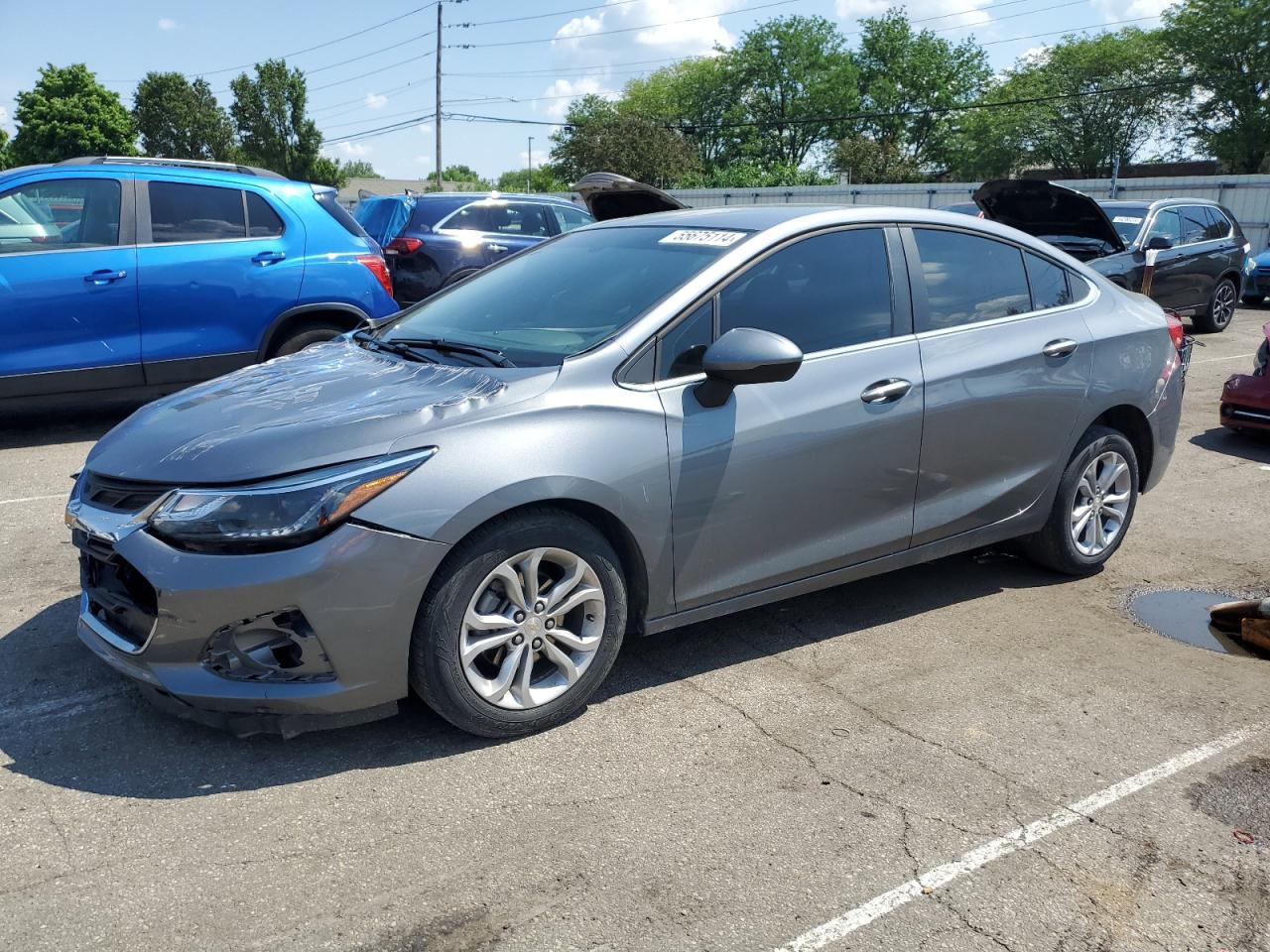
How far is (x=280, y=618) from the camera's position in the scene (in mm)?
3105

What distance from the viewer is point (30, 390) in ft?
24.0

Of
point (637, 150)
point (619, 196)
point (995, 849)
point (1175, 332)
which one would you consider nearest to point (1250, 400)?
point (1175, 332)

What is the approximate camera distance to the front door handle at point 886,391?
415cm

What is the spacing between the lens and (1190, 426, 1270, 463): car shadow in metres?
8.16

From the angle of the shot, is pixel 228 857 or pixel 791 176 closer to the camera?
pixel 228 857

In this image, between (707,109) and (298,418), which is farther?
(707,109)

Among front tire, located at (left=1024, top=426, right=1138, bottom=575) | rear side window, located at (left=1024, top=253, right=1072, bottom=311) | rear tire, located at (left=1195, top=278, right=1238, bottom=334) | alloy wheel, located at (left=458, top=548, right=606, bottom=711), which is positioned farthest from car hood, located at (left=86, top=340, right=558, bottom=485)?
rear tire, located at (left=1195, top=278, right=1238, bottom=334)

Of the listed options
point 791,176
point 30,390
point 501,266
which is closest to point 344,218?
point 30,390

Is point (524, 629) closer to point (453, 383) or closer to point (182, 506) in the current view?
point (453, 383)

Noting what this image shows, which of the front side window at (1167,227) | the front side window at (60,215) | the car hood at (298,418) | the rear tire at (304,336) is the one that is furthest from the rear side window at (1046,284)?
the front side window at (1167,227)

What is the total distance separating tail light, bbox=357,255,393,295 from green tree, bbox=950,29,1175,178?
67.4m

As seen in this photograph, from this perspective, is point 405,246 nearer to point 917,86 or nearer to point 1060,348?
point 1060,348

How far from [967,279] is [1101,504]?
1.35 meters

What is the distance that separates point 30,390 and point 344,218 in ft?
8.61
